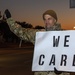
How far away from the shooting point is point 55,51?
5070 millimetres

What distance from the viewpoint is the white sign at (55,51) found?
4.98 meters

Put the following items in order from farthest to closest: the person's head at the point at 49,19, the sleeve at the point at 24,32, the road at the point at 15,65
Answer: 1. the road at the point at 15,65
2. the sleeve at the point at 24,32
3. the person's head at the point at 49,19

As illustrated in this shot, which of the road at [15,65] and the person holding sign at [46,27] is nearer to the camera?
the person holding sign at [46,27]

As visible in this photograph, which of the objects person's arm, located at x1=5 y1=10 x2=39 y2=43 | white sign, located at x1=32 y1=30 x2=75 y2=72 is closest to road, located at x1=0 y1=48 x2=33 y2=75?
person's arm, located at x1=5 y1=10 x2=39 y2=43

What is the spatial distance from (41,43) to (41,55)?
0.18 m

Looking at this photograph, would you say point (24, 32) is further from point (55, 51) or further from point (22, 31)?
point (55, 51)

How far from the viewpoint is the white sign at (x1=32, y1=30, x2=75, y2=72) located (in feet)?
16.3

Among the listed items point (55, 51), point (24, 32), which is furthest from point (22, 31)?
point (55, 51)

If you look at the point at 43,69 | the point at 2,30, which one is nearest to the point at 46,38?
the point at 43,69

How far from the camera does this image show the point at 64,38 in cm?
507

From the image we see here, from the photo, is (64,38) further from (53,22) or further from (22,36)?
(22,36)

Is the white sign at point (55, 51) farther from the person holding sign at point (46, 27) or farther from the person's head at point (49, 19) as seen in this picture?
the person's head at point (49, 19)

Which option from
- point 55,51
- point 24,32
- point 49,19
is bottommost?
point 55,51

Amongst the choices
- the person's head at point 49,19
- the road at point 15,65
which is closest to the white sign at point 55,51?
the person's head at point 49,19
